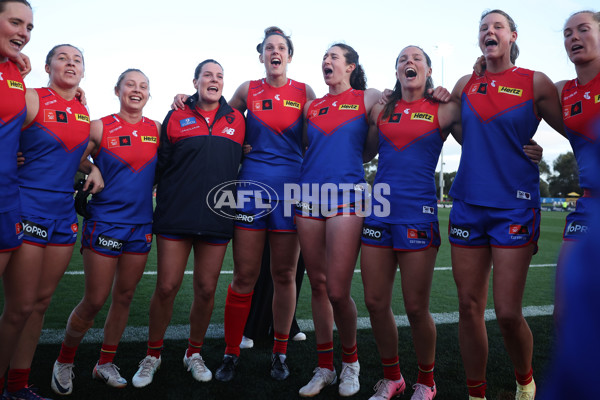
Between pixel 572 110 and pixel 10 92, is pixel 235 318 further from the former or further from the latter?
pixel 572 110

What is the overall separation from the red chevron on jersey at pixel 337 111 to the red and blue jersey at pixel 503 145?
0.85 meters

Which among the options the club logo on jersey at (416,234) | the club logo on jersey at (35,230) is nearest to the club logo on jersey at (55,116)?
the club logo on jersey at (35,230)

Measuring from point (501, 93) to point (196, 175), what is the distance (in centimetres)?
212

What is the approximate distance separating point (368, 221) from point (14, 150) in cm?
215

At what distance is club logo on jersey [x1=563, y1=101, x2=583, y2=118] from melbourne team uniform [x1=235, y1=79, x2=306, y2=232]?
6.05 feet

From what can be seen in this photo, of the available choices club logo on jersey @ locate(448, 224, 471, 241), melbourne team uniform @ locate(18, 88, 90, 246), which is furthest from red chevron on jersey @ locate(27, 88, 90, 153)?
club logo on jersey @ locate(448, 224, 471, 241)

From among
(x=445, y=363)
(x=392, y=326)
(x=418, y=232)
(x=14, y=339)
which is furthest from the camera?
(x=445, y=363)

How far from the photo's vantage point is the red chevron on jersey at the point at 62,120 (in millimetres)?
2775

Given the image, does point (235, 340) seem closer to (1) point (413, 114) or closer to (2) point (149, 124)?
(2) point (149, 124)

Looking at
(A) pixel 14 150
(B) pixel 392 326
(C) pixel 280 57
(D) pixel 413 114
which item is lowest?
(B) pixel 392 326

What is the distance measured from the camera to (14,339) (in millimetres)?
2627

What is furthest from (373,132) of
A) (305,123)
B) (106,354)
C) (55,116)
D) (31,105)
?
(106,354)

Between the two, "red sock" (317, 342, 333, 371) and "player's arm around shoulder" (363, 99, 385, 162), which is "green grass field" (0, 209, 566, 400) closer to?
"red sock" (317, 342, 333, 371)

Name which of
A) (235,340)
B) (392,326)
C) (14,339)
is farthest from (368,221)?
(14,339)
